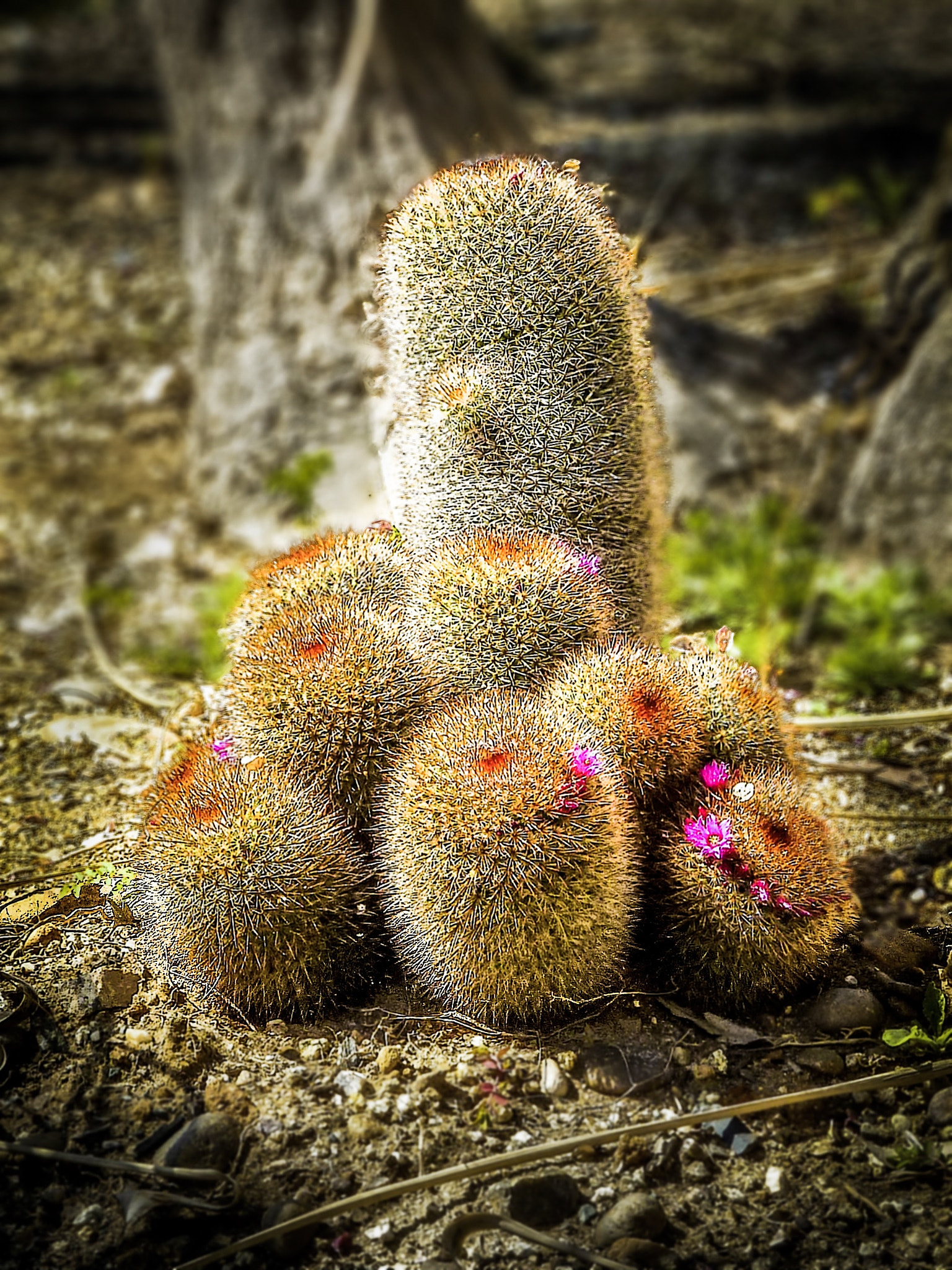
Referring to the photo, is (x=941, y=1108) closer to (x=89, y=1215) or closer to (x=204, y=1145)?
(x=204, y=1145)

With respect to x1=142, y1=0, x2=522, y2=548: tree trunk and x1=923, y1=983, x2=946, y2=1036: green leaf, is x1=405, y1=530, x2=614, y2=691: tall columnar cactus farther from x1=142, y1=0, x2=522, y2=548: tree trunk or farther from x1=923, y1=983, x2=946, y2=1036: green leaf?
x1=142, y1=0, x2=522, y2=548: tree trunk

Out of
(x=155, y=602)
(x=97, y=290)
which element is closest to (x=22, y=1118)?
(x=155, y=602)

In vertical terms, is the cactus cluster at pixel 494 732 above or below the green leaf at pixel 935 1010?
above

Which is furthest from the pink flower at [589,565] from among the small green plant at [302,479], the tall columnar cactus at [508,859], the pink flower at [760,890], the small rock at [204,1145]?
the small green plant at [302,479]

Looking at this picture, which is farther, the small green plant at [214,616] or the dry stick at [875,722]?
the small green plant at [214,616]

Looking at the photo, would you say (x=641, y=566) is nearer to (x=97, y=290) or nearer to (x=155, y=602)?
(x=155, y=602)

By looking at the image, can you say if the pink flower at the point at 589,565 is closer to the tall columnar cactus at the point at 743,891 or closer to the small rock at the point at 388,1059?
the tall columnar cactus at the point at 743,891

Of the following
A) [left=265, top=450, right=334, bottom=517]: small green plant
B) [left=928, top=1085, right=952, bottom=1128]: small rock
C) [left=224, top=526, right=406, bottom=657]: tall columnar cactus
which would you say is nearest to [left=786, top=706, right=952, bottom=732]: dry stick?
[left=928, top=1085, right=952, bottom=1128]: small rock
